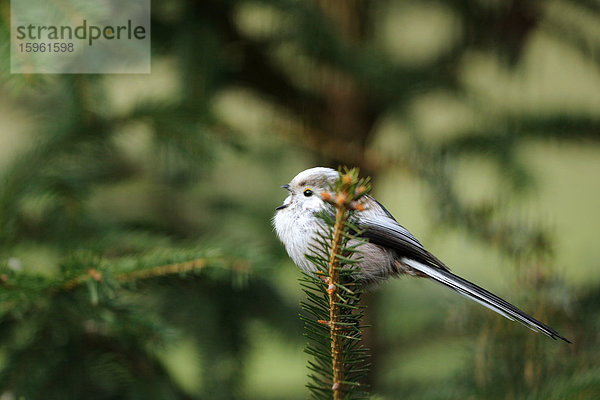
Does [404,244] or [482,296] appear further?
[404,244]

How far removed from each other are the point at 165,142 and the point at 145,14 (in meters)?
0.34

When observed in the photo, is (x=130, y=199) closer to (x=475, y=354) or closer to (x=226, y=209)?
(x=226, y=209)

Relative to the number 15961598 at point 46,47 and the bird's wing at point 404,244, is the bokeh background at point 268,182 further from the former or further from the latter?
the bird's wing at point 404,244

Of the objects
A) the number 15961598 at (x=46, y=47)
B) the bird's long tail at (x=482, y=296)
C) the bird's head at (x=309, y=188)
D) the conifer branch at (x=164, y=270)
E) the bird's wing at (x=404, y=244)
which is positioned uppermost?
the number 15961598 at (x=46, y=47)

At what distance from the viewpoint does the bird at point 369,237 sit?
0.80m

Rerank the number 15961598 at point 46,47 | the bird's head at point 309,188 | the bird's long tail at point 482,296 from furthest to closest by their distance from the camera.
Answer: the number 15961598 at point 46,47 < the bird's head at point 309,188 < the bird's long tail at point 482,296

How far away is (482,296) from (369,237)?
193 mm

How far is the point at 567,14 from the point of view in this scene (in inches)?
68.7

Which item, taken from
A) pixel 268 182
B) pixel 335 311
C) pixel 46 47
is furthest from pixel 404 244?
pixel 268 182

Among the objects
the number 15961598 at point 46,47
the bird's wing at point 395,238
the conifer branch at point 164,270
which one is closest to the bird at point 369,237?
the bird's wing at point 395,238

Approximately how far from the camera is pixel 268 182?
225cm

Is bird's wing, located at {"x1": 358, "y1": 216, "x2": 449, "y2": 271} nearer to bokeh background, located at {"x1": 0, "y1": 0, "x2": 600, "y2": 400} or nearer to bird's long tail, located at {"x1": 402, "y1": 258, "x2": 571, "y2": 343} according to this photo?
bird's long tail, located at {"x1": 402, "y1": 258, "x2": 571, "y2": 343}

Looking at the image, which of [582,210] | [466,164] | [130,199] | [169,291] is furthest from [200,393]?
[582,210]

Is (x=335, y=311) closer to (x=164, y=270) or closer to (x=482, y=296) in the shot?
(x=482, y=296)
